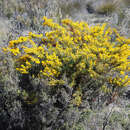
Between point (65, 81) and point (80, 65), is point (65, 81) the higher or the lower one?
the lower one

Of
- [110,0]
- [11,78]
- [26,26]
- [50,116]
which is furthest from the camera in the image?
[110,0]

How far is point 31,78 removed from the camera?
283 centimetres

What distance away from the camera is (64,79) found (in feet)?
8.66

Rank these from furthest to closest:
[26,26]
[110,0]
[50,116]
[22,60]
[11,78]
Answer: [110,0]
[26,26]
[22,60]
[11,78]
[50,116]

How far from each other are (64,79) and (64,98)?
31 centimetres

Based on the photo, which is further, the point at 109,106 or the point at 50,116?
the point at 109,106

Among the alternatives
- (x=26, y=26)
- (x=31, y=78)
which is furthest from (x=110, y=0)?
(x=31, y=78)

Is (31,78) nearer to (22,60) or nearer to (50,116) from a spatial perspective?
(22,60)

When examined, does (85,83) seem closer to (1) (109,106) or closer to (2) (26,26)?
(1) (109,106)

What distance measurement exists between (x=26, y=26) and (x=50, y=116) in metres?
3.39

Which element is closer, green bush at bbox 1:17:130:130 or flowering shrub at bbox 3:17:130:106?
Result: green bush at bbox 1:17:130:130

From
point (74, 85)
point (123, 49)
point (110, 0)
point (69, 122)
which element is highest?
point (110, 0)

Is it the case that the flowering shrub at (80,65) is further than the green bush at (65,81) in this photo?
Yes

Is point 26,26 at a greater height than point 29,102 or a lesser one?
greater
